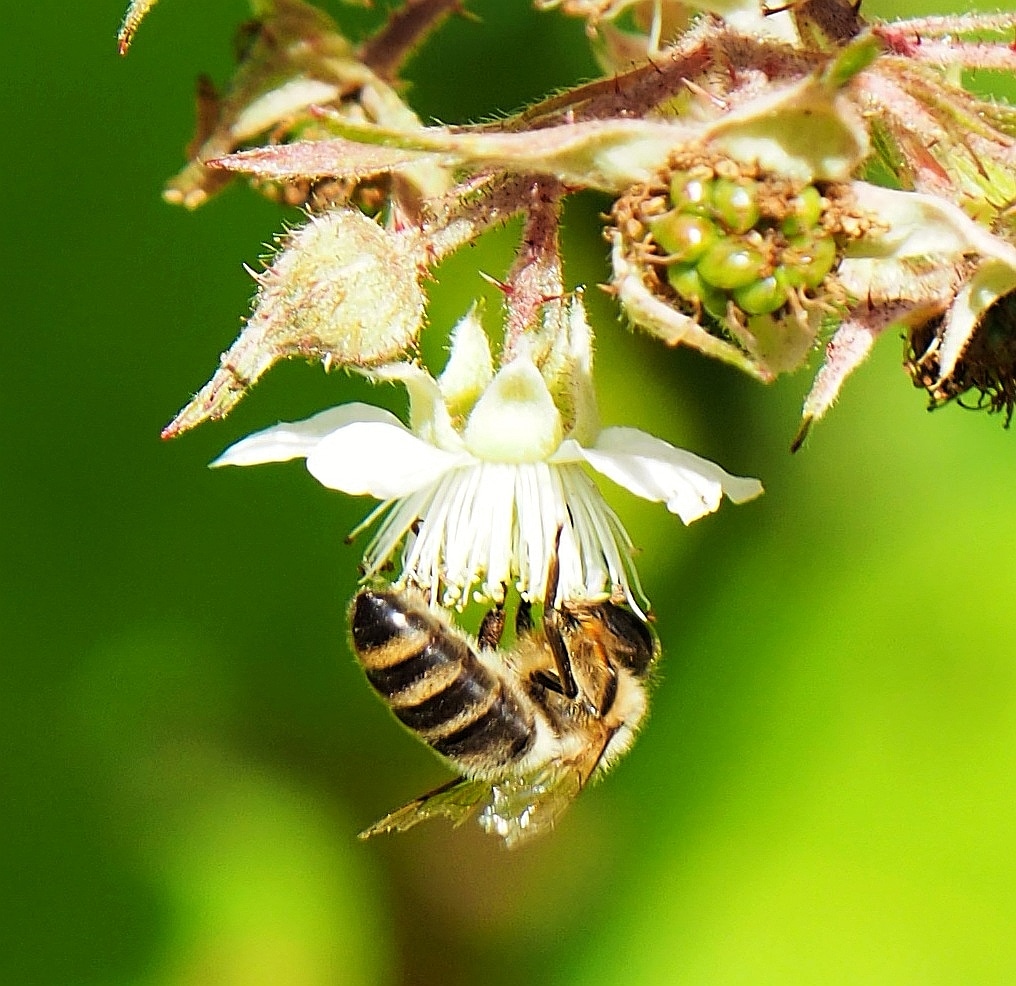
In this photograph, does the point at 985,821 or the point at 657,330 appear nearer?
the point at 657,330

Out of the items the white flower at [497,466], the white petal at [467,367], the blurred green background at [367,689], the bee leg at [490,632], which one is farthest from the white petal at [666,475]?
the blurred green background at [367,689]

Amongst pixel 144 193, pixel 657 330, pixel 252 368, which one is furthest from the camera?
pixel 144 193

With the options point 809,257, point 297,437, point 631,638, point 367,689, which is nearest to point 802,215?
point 809,257

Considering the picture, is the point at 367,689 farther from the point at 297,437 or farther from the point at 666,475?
the point at 666,475

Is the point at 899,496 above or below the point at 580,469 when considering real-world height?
below

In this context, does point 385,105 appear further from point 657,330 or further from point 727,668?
point 727,668

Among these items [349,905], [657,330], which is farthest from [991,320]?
[349,905]
